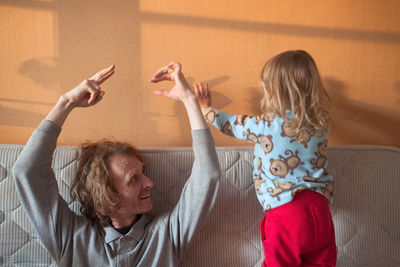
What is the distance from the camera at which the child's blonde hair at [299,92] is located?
1.15 metres

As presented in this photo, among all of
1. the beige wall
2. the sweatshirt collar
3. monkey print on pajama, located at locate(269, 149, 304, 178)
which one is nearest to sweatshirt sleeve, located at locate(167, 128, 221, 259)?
the sweatshirt collar

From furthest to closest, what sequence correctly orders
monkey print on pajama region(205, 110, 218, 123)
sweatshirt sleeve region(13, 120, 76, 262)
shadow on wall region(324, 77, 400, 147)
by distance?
shadow on wall region(324, 77, 400, 147)
monkey print on pajama region(205, 110, 218, 123)
sweatshirt sleeve region(13, 120, 76, 262)

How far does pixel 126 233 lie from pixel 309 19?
48.9 inches

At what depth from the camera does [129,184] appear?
116 cm

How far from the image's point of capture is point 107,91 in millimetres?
1429

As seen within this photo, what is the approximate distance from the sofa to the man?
12cm

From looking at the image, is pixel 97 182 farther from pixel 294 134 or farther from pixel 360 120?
pixel 360 120

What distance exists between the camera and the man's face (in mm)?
1157

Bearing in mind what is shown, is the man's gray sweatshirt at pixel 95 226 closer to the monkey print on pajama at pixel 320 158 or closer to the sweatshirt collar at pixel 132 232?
the sweatshirt collar at pixel 132 232

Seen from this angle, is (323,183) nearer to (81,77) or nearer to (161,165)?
(161,165)

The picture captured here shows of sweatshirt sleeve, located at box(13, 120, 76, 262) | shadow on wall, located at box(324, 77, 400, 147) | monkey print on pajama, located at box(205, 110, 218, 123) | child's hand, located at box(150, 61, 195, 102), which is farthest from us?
shadow on wall, located at box(324, 77, 400, 147)

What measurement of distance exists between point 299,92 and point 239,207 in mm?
542

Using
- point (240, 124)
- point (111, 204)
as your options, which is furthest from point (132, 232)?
point (240, 124)

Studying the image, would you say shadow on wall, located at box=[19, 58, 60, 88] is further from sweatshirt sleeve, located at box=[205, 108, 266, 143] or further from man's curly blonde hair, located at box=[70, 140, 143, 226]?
sweatshirt sleeve, located at box=[205, 108, 266, 143]
